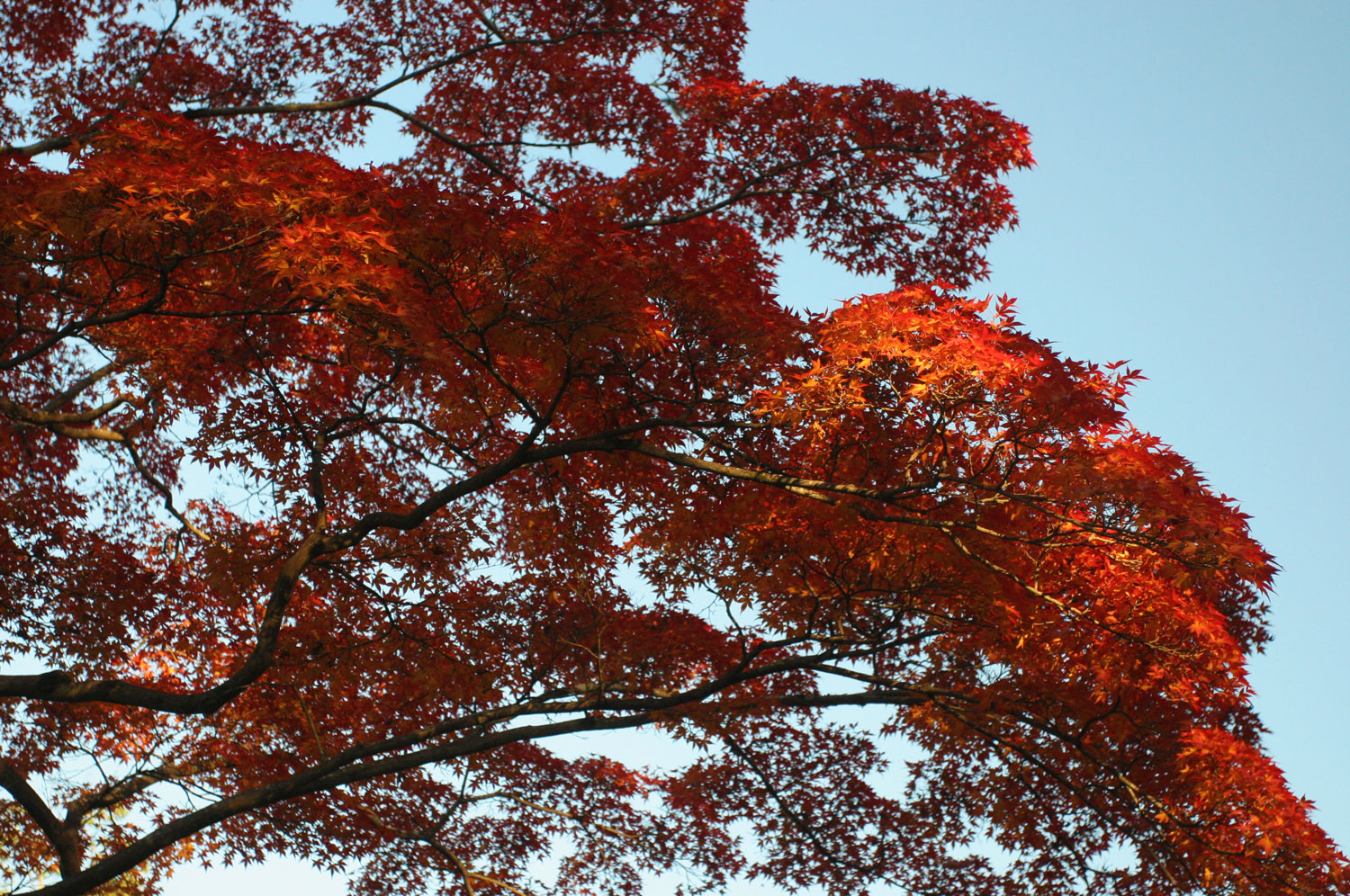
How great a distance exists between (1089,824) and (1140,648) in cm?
263

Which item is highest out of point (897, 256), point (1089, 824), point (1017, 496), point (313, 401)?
point (897, 256)

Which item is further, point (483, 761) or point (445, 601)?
point (483, 761)

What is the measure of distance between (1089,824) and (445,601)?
597 centimetres

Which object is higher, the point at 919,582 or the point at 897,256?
the point at 897,256

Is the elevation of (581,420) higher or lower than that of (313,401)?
lower

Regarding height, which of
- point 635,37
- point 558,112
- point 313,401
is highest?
point 635,37

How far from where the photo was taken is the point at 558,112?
11.7 metres

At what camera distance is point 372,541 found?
9.08m

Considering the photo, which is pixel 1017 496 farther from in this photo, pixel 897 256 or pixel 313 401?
pixel 313 401

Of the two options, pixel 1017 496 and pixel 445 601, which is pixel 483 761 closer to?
pixel 445 601

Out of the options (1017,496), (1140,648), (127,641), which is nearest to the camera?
(1017,496)

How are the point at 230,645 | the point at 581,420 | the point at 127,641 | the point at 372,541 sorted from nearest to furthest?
the point at 581,420, the point at 372,541, the point at 127,641, the point at 230,645

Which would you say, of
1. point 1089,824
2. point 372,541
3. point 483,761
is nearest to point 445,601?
point 372,541

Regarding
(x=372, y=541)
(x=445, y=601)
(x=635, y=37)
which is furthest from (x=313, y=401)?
(x=635, y=37)
